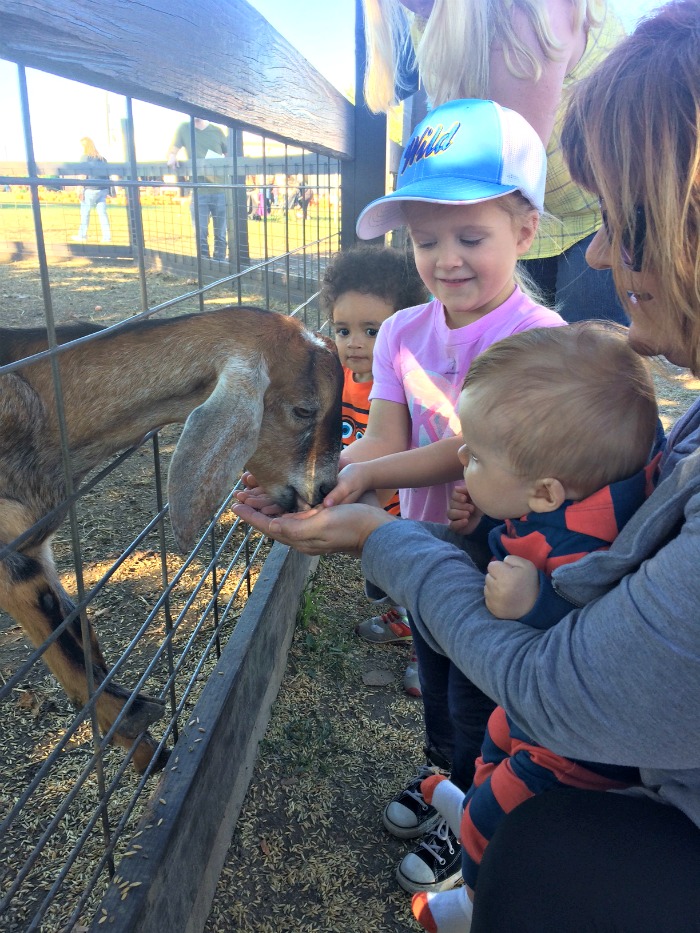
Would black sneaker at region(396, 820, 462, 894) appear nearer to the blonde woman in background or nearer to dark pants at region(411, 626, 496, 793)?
dark pants at region(411, 626, 496, 793)

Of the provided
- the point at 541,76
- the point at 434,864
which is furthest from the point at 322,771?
the point at 541,76

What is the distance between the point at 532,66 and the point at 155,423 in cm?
167

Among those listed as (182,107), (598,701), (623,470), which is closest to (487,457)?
(623,470)

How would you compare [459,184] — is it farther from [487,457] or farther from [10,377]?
[10,377]

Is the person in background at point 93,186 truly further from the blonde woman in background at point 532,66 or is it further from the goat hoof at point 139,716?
the goat hoof at point 139,716

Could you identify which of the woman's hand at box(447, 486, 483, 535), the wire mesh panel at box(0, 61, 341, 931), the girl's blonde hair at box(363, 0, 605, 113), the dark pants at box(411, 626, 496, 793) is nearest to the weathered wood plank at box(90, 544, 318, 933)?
the wire mesh panel at box(0, 61, 341, 931)

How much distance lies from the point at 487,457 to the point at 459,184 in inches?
36.6

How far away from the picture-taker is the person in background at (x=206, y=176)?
2406 millimetres

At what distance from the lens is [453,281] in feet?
7.34

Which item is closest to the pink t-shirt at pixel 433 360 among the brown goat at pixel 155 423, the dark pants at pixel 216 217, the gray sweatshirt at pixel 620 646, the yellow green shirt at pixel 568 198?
the brown goat at pixel 155 423

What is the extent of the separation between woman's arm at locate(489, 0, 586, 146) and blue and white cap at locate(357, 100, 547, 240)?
36 cm

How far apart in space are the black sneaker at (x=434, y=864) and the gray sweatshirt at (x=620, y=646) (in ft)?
3.40

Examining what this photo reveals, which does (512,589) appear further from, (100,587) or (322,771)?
(322,771)

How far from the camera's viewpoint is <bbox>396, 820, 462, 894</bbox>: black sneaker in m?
2.18
